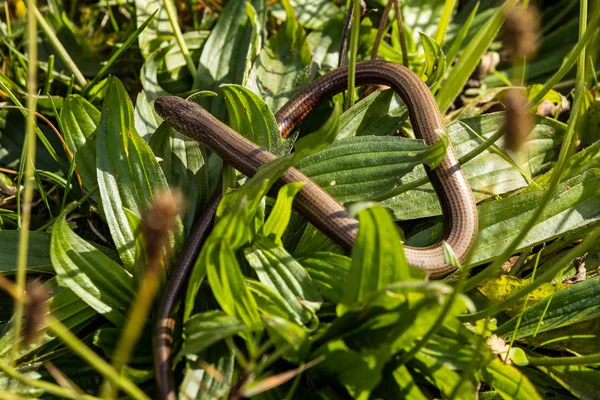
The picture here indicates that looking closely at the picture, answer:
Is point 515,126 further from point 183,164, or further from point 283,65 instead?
point 283,65

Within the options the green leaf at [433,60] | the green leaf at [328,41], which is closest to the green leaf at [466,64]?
the green leaf at [433,60]

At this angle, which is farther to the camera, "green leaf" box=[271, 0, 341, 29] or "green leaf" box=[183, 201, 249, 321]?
"green leaf" box=[271, 0, 341, 29]

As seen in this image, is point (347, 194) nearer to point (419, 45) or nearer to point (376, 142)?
point (376, 142)

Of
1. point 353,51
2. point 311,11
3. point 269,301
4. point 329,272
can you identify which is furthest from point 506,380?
point 311,11

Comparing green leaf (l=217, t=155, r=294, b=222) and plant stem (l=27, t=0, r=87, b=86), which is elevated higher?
plant stem (l=27, t=0, r=87, b=86)

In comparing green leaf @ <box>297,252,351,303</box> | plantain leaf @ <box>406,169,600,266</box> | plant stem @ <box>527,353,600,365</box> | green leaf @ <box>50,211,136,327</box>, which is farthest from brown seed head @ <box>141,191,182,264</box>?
plantain leaf @ <box>406,169,600,266</box>

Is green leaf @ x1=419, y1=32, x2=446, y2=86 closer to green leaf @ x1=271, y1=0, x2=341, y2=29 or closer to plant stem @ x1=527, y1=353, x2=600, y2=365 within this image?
green leaf @ x1=271, y1=0, x2=341, y2=29

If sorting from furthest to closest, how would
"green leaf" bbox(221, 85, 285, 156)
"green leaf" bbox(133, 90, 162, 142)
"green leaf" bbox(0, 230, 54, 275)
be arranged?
1. "green leaf" bbox(133, 90, 162, 142)
2. "green leaf" bbox(221, 85, 285, 156)
3. "green leaf" bbox(0, 230, 54, 275)

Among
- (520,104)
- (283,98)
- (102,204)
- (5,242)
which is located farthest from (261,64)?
(520,104)
